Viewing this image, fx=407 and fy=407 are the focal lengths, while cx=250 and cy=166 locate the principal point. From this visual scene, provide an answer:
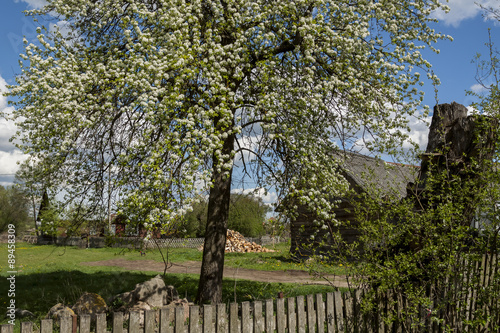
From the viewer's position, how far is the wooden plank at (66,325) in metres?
4.38

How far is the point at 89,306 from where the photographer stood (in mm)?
8312

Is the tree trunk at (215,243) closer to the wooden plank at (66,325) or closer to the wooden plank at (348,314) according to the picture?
the wooden plank at (348,314)

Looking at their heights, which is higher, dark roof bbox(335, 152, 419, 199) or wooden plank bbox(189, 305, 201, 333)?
dark roof bbox(335, 152, 419, 199)

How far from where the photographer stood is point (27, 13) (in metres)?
A: 9.93

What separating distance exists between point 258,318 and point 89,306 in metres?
4.64

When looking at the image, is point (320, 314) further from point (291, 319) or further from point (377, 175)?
point (377, 175)

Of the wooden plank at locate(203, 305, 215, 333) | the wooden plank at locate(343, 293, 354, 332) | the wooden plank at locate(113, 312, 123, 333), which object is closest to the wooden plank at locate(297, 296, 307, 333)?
the wooden plank at locate(343, 293, 354, 332)

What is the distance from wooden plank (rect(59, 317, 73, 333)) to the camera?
4.38 m

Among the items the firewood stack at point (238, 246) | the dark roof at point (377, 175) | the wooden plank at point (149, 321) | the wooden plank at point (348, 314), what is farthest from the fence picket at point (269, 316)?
the firewood stack at point (238, 246)

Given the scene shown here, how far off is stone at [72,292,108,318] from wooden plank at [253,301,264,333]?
429cm

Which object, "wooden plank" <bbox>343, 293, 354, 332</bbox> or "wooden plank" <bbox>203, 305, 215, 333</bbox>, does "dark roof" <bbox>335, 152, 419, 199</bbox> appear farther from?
"wooden plank" <bbox>203, 305, 215, 333</bbox>

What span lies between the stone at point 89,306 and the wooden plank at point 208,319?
4.16m

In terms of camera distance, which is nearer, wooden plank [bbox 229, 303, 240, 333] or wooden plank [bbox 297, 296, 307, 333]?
wooden plank [bbox 229, 303, 240, 333]

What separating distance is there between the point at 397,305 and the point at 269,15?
6291 millimetres
